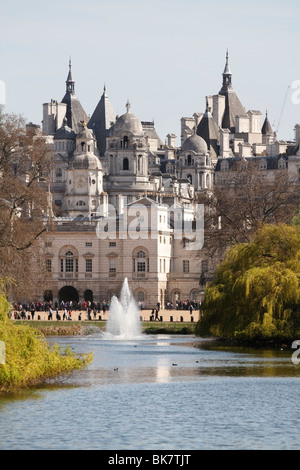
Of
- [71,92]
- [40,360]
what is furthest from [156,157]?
[40,360]

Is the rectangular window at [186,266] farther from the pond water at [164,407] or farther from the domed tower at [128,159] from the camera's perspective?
the pond water at [164,407]

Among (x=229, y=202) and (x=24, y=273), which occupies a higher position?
(x=229, y=202)

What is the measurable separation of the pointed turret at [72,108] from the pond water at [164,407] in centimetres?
13890

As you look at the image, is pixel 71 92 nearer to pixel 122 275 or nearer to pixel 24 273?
pixel 122 275

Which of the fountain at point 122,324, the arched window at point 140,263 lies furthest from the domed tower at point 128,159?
the fountain at point 122,324

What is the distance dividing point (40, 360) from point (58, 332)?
3195 cm

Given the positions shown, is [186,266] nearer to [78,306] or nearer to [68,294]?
[68,294]

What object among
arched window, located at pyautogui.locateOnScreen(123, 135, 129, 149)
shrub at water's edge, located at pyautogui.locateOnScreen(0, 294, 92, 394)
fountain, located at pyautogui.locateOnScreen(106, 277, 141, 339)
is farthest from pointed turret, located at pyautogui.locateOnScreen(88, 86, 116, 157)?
shrub at water's edge, located at pyautogui.locateOnScreen(0, 294, 92, 394)

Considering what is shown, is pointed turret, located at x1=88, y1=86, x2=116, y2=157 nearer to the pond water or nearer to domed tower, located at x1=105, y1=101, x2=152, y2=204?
domed tower, located at x1=105, y1=101, x2=152, y2=204

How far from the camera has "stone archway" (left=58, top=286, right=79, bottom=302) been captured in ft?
406

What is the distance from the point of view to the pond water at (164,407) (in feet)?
109

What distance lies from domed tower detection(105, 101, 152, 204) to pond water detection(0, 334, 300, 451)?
102m

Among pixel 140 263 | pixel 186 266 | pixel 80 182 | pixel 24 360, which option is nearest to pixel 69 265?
pixel 140 263
